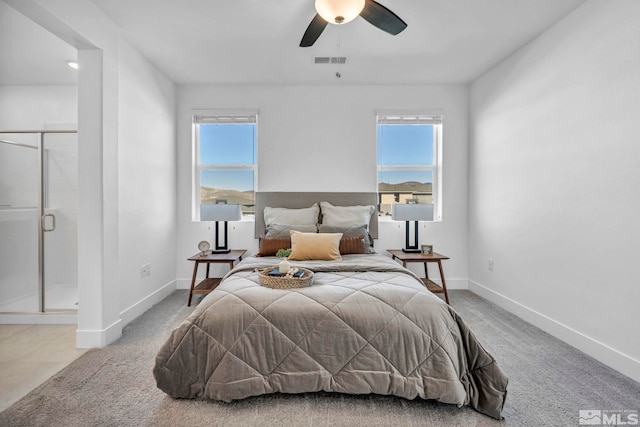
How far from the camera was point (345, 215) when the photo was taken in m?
3.85

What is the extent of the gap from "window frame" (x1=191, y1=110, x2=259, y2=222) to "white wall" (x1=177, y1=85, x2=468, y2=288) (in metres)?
0.07

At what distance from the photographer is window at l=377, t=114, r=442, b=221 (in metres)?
4.34

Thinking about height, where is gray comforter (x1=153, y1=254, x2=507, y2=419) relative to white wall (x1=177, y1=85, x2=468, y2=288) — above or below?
below

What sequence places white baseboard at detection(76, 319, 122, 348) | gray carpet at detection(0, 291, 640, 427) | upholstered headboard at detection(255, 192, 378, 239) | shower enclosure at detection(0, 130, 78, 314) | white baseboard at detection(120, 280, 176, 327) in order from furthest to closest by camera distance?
upholstered headboard at detection(255, 192, 378, 239) < shower enclosure at detection(0, 130, 78, 314) < white baseboard at detection(120, 280, 176, 327) < white baseboard at detection(76, 319, 122, 348) < gray carpet at detection(0, 291, 640, 427)

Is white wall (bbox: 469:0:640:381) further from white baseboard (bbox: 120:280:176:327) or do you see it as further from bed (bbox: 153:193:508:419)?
white baseboard (bbox: 120:280:176:327)

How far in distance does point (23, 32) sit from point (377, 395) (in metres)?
4.03

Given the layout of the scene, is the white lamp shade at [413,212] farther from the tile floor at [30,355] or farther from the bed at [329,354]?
the tile floor at [30,355]

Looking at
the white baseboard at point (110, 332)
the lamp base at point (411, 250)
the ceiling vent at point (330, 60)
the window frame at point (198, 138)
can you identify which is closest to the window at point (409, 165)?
the lamp base at point (411, 250)

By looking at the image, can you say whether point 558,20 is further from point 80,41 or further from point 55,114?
point 55,114

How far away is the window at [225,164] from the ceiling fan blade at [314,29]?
6.58 feet

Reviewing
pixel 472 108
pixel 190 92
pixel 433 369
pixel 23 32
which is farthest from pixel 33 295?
pixel 472 108

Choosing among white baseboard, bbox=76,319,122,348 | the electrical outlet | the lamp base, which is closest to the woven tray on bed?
white baseboard, bbox=76,319,122,348

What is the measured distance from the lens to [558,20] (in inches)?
108

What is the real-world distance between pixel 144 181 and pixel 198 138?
1.16 metres
